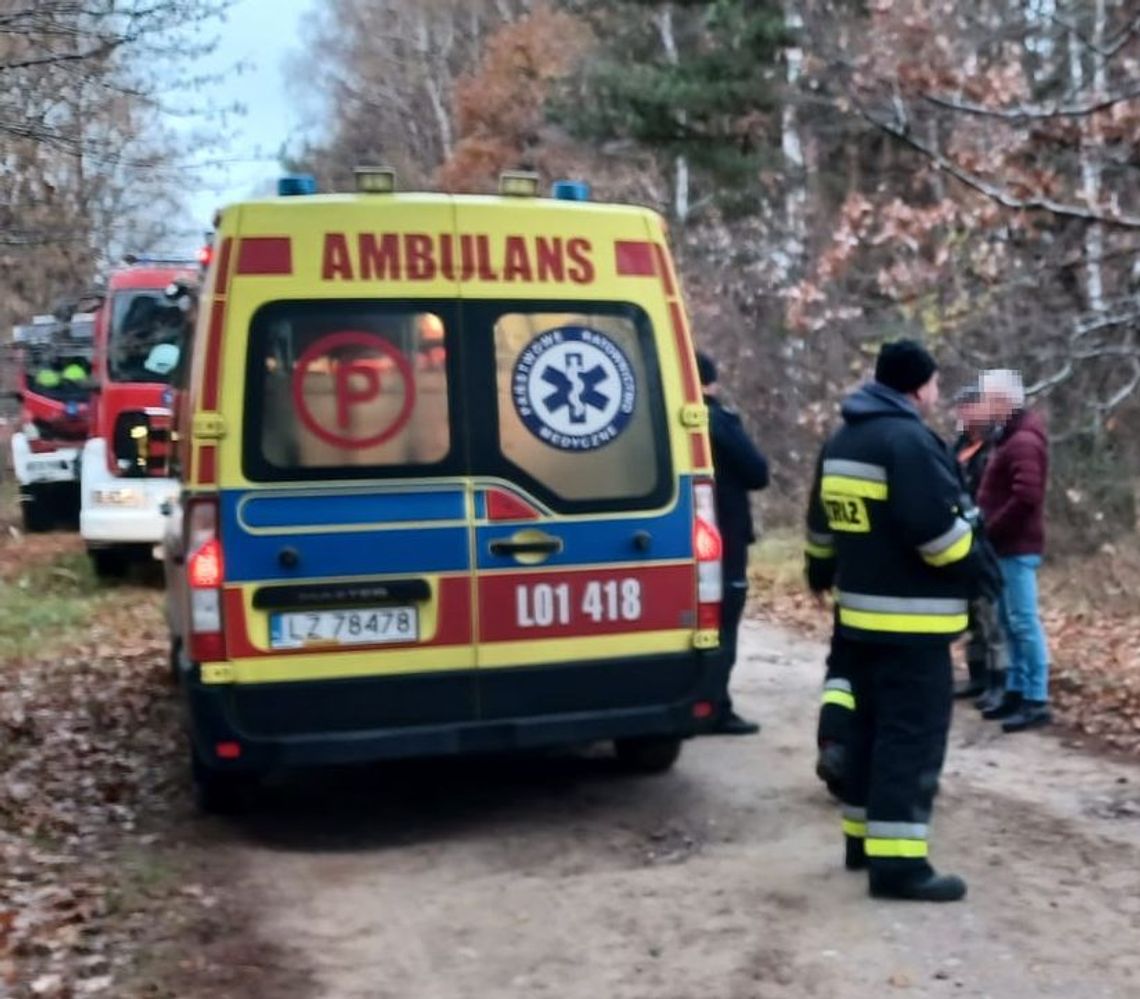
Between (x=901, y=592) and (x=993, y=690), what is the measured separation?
354 centimetres

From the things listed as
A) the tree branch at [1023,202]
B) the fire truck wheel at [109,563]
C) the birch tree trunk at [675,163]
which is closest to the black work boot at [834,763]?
the tree branch at [1023,202]

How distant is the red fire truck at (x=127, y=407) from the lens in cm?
1362

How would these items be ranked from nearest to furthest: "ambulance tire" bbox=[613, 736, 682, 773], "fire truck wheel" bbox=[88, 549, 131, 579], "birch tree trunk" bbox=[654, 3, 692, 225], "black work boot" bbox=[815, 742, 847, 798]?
"black work boot" bbox=[815, 742, 847, 798]
"ambulance tire" bbox=[613, 736, 682, 773]
"fire truck wheel" bbox=[88, 549, 131, 579]
"birch tree trunk" bbox=[654, 3, 692, 225]

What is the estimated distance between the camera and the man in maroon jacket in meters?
7.73

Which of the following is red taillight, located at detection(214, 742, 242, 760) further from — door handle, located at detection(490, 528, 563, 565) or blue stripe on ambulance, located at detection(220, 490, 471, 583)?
door handle, located at detection(490, 528, 563, 565)

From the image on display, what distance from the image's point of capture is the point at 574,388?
6.11m

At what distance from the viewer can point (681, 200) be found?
92.4 ft

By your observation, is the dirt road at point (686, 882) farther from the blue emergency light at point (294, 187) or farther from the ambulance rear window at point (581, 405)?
the blue emergency light at point (294, 187)

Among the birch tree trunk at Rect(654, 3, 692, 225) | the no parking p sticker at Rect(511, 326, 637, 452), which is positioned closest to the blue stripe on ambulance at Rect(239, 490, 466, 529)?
the no parking p sticker at Rect(511, 326, 637, 452)

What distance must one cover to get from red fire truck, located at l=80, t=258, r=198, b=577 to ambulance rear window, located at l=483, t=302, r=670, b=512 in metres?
7.66

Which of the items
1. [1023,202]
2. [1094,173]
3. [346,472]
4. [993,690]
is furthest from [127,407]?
[1094,173]

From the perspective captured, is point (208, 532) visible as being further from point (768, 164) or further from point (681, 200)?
point (681, 200)

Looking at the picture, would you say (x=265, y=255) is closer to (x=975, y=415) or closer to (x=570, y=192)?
(x=570, y=192)

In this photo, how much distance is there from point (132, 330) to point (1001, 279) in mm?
8189
